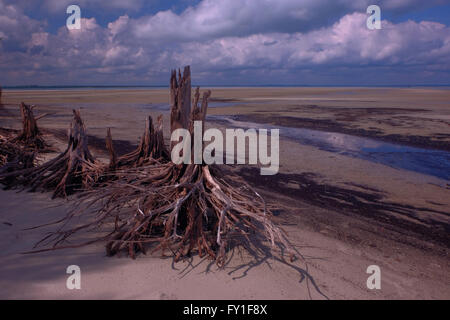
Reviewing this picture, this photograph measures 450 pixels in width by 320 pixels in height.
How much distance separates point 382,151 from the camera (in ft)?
35.2

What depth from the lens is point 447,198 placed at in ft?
20.5

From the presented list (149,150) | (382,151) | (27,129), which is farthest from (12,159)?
(382,151)

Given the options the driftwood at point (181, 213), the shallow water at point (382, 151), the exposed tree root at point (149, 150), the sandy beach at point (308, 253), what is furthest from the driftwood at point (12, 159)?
the shallow water at point (382, 151)

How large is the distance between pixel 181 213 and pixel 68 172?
2.64 meters

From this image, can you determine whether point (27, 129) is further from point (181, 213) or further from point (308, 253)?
point (308, 253)

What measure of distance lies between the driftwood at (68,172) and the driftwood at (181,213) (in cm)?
129

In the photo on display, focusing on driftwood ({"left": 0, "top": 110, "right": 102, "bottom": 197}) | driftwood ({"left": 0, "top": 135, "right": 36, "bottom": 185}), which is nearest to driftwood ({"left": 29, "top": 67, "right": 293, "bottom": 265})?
driftwood ({"left": 0, "top": 110, "right": 102, "bottom": 197})

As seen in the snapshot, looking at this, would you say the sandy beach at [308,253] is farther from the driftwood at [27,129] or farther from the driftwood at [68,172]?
the driftwood at [27,129]

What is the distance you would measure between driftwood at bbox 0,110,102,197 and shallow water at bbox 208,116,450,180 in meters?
8.07
